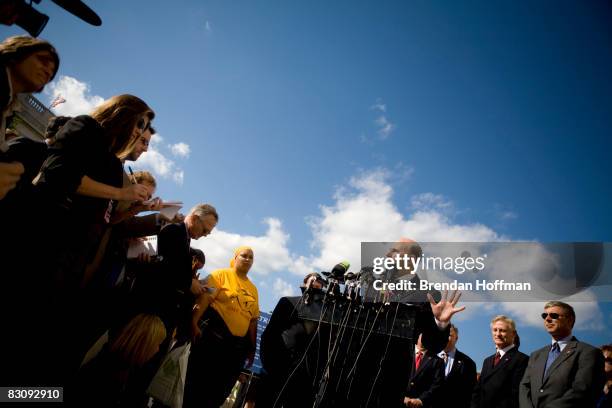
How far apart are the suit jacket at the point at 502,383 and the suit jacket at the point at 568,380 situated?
0.24 m

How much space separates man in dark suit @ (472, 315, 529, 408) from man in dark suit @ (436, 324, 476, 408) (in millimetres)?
228

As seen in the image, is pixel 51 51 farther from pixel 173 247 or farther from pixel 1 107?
pixel 173 247

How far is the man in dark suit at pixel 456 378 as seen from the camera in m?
4.96

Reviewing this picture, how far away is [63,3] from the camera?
154 centimetres

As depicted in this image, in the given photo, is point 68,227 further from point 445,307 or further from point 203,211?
point 445,307

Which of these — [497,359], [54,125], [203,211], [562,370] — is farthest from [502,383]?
[54,125]

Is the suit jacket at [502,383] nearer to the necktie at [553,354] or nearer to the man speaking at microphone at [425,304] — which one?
the necktie at [553,354]

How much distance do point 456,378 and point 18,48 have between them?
6292 mm

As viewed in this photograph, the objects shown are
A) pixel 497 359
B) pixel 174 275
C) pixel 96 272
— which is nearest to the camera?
pixel 96 272

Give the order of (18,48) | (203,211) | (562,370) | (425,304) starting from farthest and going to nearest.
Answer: (562,370)
(203,211)
(425,304)
(18,48)

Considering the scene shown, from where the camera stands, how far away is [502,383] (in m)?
4.75

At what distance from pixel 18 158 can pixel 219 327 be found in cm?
252

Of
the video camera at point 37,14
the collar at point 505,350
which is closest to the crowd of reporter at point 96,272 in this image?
the video camera at point 37,14

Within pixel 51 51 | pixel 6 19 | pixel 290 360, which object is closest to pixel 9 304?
pixel 6 19
